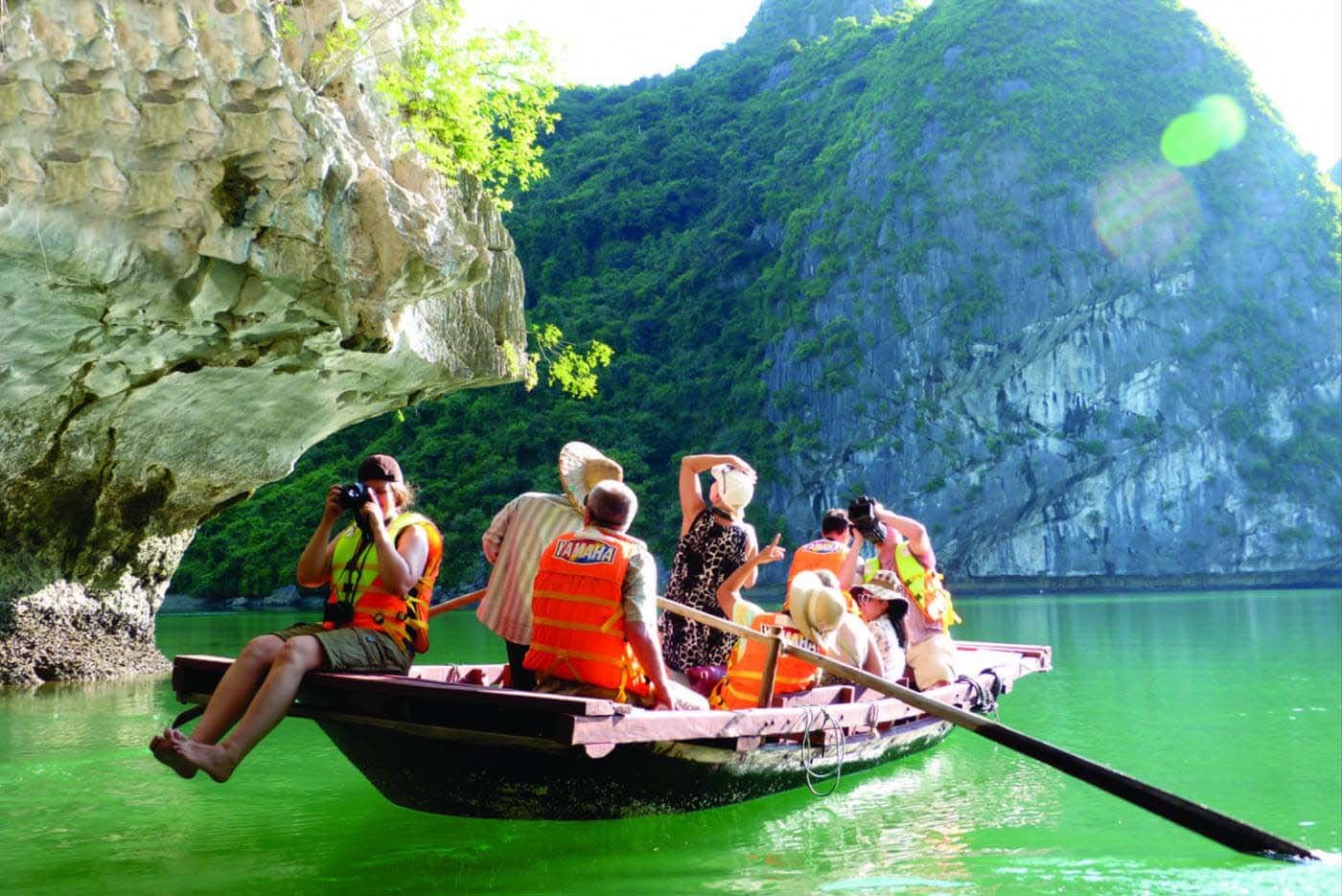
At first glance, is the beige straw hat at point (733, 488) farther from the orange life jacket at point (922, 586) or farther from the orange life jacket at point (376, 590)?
the orange life jacket at point (376, 590)

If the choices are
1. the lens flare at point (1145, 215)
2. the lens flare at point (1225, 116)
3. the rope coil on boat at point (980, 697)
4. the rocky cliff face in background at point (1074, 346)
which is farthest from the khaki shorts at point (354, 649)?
the lens flare at point (1225, 116)

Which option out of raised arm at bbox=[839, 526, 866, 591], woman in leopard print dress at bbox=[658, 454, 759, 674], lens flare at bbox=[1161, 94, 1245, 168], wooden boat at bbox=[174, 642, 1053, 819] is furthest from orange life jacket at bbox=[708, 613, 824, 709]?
lens flare at bbox=[1161, 94, 1245, 168]

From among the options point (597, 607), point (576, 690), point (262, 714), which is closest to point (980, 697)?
point (576, 690)

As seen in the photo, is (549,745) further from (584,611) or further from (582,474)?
(582,474)

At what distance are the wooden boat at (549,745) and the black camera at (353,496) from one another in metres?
0.68

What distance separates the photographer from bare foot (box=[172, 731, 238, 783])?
12.8 feet

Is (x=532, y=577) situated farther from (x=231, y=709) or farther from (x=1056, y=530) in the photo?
(x=1056, y=530)

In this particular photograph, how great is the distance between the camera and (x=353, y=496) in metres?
4.37

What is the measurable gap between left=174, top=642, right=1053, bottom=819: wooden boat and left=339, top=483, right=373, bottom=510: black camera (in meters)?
0.68

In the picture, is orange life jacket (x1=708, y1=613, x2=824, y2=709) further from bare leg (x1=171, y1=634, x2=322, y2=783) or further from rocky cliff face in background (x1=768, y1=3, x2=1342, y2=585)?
rocky cliff face in background (x1=768, y1=3, x2=1342, y2=585)

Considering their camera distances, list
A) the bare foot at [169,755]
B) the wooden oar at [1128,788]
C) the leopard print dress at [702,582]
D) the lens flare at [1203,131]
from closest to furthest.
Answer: the bare foot at [169,755] → the wooden oar at [1128,788] → the leopard print dress at [702,582] → the lens flare at [1203,131]

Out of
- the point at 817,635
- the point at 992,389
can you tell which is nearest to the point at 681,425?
the point at 992,389

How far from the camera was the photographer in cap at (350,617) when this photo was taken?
4234 mm

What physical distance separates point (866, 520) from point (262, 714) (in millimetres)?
3845
